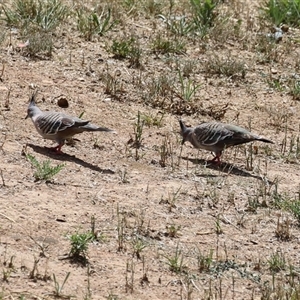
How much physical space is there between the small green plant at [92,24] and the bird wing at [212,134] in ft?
9.55

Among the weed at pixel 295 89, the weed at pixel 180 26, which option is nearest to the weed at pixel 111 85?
the weed at pixel 180 26

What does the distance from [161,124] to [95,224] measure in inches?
118

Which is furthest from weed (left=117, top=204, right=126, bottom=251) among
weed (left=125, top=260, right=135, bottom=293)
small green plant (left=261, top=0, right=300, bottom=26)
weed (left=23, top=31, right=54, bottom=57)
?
small green plant (left=261, top=0, right=300, bottom=26)

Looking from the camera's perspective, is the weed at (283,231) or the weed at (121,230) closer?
the weed at (121,230)

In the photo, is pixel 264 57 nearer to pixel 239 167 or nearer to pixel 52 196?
pixel 239 167

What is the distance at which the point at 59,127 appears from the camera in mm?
8664

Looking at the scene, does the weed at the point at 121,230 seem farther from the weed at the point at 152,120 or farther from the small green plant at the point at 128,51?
the small green plant at the point at 128,51

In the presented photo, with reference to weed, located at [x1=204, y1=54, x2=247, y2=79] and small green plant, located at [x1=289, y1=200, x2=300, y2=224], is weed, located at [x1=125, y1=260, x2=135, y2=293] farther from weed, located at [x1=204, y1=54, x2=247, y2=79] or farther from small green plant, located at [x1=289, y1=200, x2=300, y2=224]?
weed, located at [x1=204, y1=54, x2=247, y2=79]

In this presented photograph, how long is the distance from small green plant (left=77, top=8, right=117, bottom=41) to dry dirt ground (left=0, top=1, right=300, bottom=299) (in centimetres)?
13

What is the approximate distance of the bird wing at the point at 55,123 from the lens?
866cm

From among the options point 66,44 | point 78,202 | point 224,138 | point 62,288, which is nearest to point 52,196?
point 78,202

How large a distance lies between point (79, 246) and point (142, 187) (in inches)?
68.6

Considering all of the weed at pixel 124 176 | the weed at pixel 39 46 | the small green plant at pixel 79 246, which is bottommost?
the small green plant at pixel 79 246

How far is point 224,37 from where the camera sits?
40.1ft
